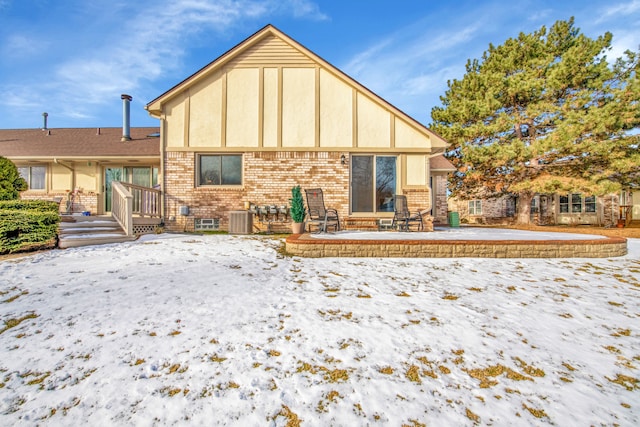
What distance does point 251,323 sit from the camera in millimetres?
2627

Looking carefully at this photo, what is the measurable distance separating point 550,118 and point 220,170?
14.4 metres

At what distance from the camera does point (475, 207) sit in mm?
19781

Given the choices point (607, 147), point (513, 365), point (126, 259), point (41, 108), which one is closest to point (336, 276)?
point (513, 365)

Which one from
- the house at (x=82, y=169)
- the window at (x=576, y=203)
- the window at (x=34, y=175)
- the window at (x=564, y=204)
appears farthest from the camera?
the window at (x=564, y=204)

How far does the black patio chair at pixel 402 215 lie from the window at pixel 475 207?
13214mm

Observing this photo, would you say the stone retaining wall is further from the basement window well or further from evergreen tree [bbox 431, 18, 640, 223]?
evergreen tree [bbox 431, 18, 640, 223]

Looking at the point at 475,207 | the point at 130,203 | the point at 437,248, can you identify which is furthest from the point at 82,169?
the point at 475,207

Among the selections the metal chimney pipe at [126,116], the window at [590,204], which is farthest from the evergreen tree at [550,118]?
the metal chimney pipe at [126,116]

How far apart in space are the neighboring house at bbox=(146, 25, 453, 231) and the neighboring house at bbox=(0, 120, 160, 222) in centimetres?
318

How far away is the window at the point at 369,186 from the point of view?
29.4 feet

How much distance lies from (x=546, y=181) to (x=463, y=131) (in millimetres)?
3907

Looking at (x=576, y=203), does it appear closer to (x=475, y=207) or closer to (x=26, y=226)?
(x=475, y=207)

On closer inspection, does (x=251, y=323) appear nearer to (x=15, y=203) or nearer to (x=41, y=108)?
(x=15, y=203)

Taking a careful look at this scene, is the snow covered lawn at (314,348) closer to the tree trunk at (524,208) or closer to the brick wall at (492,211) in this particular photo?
the tree trunk at (524,208)
